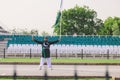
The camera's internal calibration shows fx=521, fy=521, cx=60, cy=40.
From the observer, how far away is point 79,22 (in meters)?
119

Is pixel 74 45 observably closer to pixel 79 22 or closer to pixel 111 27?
pixel 79 22

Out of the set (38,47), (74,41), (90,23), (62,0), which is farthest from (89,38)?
(90,23)

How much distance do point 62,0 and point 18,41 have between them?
30.6 feet

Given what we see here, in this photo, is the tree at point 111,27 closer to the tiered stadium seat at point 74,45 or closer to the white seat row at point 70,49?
the tiered stadium seat at point 74,45

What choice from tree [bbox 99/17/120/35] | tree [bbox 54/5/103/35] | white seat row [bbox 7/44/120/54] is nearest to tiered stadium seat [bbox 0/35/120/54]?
white seat row [bbox 7/44/120/54]

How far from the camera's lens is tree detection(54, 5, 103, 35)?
11669cm

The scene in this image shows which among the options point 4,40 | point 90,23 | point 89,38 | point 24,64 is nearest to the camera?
point 24,64

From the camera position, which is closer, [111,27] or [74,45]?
[74,45]

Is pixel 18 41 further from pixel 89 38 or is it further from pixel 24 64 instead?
pixel 24 64

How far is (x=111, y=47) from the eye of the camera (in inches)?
1839

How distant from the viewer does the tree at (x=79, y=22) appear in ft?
383

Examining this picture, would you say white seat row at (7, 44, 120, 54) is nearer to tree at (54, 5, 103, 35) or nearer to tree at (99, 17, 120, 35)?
tree at (54, 5, 103, 35)

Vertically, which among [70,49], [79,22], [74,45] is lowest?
[70,49]

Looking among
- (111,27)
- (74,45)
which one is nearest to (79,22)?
(111,27)
